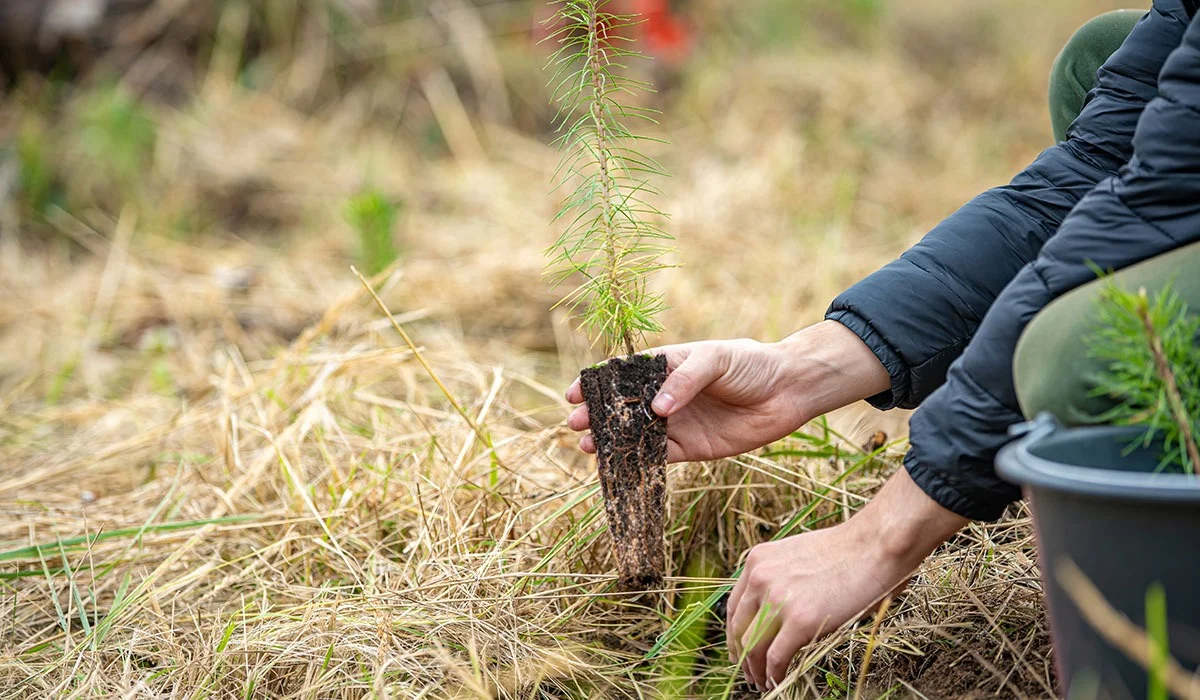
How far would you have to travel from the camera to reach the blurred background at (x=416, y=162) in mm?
3391

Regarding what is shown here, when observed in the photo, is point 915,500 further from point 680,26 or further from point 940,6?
point 940,6

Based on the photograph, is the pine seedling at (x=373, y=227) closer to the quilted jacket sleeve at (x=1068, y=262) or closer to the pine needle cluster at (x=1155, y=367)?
the quilted jacket sleeve at (x=1068, y=262)

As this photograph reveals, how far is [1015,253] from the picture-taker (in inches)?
58.1

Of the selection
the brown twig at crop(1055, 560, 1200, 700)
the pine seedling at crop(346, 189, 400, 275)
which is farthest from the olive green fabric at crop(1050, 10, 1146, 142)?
the pine seedling at crop(346, 189, 400, 275)

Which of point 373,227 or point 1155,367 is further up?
point 1155,367

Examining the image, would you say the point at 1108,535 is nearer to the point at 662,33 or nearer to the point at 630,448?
the point at 630,448

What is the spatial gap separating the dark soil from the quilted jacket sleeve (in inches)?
15.9

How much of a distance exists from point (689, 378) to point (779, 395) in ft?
0.69

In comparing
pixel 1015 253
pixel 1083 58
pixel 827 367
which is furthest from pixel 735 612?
pixel 1083 58

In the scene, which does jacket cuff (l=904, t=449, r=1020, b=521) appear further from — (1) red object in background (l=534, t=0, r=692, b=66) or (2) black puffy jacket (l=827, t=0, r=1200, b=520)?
(1) red object in background (l=534, t=0, r=692, b=66)

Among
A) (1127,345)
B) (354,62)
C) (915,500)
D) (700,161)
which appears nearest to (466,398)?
(915,500)

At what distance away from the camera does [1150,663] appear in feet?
2.43

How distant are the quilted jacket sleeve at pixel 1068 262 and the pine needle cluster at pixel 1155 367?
132 millimetres

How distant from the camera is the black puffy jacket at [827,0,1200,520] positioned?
0.99 metres
